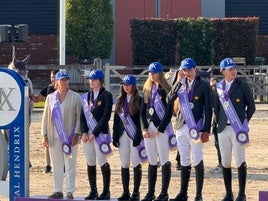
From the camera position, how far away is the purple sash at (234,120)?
1342 centimetres

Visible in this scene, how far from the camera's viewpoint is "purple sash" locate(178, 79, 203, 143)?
44.1ft

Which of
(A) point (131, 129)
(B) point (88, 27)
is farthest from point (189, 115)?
(B) point (88, 27)

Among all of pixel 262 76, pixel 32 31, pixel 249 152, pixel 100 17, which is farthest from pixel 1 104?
pixel 32 31

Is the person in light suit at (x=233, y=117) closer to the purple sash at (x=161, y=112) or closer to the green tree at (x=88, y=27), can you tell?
the purple sash at (x=161, y=112)

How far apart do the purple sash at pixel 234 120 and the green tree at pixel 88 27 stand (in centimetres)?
2783

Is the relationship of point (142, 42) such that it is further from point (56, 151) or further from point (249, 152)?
point (56, 151)

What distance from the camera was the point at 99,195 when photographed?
14.2 meters

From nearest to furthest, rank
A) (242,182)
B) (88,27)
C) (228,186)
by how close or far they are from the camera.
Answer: (242,182)
(228,186)
(88,27)

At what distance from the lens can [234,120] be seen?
13484mm

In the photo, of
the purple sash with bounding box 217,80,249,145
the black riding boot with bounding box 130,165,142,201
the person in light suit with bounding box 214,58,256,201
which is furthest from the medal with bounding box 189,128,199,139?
the black riding boot with bounding box 130,165,142,201

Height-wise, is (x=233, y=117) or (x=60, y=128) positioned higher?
(x=233, y=117)

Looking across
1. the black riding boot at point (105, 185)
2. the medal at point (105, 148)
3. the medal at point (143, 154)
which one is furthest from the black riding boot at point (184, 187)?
the medal at point (105, 148)

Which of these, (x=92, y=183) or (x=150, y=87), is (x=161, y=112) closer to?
(x=150, y=87)

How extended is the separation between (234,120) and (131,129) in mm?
1421
